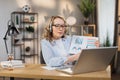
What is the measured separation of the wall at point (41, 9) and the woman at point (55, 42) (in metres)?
3.78

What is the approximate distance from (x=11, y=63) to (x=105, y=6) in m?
3.64

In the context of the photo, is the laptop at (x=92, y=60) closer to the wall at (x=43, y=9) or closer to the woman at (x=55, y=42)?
the woman at (x=55, y=42)

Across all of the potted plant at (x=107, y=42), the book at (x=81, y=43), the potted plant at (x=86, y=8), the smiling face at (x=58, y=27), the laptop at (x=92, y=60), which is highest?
the potted plant at (x=86, y=8)

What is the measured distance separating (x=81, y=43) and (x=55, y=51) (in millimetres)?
300

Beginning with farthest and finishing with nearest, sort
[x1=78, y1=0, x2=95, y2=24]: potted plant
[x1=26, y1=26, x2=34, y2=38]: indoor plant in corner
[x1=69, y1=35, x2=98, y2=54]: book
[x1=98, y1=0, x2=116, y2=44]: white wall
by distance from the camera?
[x1=26, y1=26, x2=34, y2=38]: indoor plant in corner
[x1=78, y1=0, x2=95, y2=24]: potted plant
[x1=98, y1=0, x2=116, y2=44]: white wall
[x1=69, y1=35, x2=98, y2=54]: book

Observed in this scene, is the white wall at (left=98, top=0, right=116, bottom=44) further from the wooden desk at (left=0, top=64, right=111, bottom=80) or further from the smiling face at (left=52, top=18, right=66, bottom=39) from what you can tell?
the wooden desk at (left=0, top=64, right=111, bottom=80)

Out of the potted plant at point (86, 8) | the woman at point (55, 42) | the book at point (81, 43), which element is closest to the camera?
the book at point (81, 43)

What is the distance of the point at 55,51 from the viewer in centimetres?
217

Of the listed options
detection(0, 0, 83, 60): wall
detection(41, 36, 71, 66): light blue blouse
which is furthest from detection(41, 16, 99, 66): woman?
detection(0, 0, 83, 60): wall

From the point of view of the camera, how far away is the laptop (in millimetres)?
1620

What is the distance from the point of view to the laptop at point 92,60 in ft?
5.31

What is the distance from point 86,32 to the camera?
19.1 ft

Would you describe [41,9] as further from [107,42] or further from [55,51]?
[55,51]

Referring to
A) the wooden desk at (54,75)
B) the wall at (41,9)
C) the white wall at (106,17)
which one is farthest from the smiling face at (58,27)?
the wall at (41,9)
